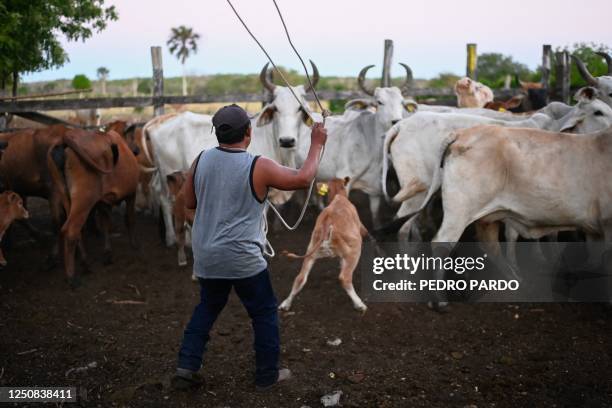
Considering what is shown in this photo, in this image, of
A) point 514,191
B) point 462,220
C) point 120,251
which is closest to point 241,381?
point 462,220

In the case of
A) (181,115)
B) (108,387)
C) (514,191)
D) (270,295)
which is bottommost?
(108,387)

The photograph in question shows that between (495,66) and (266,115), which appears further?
(495,66)

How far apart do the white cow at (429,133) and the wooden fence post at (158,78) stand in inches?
237

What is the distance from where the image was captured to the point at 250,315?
4.45 m

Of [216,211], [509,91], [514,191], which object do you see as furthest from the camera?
[509,91]

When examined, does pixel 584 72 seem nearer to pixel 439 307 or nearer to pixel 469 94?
pixel 439 307

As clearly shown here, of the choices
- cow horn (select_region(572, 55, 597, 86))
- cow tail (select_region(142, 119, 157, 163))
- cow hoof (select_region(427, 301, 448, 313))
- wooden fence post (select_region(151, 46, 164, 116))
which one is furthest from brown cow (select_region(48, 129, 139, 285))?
cow horn (select_region(572, 55, 597, 86))

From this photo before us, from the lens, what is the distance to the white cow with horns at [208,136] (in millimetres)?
8109

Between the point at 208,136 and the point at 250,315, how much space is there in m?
5.13

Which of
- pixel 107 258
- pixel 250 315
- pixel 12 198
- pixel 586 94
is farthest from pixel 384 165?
pixel 12 198

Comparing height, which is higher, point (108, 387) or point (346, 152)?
point (346, 152)

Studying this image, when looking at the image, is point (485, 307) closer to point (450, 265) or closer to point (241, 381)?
point (450, 265)

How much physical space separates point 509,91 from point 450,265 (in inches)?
322

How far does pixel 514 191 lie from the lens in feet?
20.1
